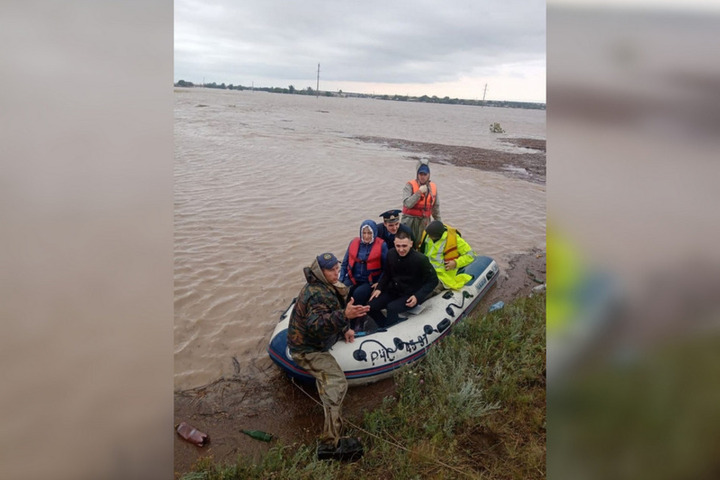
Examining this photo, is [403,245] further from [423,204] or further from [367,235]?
[423,204]

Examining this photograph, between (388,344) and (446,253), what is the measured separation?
170 cm

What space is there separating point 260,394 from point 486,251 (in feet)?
18.6

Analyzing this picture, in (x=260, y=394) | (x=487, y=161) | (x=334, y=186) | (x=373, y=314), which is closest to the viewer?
(x=260, y=394)

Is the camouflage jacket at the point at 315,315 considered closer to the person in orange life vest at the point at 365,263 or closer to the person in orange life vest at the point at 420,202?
the person in orange life vest at the point at 365,263

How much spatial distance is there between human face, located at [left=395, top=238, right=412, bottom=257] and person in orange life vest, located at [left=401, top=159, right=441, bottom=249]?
1400 mm

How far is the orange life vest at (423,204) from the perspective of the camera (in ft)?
21.4

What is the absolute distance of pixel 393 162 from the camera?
16.6 metres

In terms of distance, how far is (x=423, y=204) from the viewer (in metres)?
6.57

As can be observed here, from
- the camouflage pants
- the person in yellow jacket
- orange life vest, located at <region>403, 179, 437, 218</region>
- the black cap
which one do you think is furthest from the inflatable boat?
orange life vest, located at <region>403, 179, 437, 218</region>

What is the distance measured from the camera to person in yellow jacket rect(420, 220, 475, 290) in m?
5.79

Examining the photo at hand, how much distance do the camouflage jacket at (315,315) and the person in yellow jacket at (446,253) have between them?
6.64ft

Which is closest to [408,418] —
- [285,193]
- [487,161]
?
[285,193]

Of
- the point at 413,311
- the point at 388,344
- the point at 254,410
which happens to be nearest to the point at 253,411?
the point at 254,410
